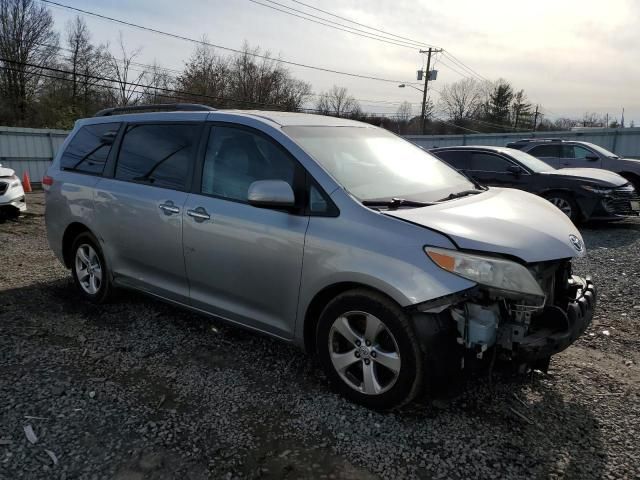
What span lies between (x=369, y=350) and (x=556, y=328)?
106 centimetres

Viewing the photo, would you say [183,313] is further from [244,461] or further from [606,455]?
[606,455]

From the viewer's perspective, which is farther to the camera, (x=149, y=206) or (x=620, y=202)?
(x=620, y=202)

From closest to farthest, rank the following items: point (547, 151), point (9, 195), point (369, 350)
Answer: point (369, 350) < point (9, 195) < point (547, 151)

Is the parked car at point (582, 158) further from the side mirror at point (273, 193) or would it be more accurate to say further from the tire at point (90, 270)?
the side mirror at point (273, 193)

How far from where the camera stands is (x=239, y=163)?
355cm

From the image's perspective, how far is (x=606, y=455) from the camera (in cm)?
259

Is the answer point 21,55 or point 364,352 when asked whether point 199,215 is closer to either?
point 364,352

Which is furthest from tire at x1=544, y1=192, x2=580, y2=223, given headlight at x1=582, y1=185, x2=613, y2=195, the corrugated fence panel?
the corrugated fence panel

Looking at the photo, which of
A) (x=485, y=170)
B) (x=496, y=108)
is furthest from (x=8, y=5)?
(x=496, y=108)

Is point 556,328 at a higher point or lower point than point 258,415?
higher

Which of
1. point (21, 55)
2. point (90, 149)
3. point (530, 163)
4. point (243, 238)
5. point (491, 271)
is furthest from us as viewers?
point (21, 55)

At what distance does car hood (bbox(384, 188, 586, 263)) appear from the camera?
2649 millimetres

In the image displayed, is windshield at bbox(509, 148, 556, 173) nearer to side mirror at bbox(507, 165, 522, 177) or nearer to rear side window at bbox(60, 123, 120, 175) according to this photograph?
side mirror at bbox(507, 165, 522, 177)

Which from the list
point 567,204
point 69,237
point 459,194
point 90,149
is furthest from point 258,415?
point 567,204
